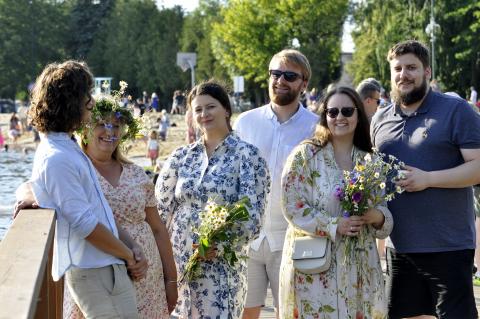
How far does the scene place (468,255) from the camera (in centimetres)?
556

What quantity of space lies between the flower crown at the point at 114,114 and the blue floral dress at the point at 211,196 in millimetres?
306

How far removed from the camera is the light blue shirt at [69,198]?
4117 millimetres

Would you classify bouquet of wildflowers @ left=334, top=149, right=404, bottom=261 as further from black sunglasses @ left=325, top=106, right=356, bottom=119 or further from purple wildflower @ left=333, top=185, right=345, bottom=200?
black sunglasses @ left=325, top=106, right=356, bottom=119

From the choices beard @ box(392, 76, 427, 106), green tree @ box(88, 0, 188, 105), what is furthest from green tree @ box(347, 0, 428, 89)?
beard @ box(392, 76, 427, 106)

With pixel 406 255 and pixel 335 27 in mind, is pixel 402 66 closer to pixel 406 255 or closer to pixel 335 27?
pixel 406 255

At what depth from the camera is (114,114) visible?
5.47 metres

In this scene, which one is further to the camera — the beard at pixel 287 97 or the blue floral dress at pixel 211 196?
the beard at pixel 287 97

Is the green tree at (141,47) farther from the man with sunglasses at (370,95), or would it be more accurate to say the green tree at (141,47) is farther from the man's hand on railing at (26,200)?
the man's hand on railing at (26,200)

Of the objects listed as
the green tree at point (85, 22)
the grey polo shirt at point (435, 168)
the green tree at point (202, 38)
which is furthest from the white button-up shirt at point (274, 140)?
the green tree at point (85, 22)

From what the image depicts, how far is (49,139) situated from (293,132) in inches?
99.3

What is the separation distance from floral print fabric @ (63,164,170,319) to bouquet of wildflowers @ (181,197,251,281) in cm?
22

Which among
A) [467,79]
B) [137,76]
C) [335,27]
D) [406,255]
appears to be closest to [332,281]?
[406,255]

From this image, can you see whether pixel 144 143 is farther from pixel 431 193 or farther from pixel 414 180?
pixel 414 180

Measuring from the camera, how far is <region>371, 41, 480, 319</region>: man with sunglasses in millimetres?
5461
